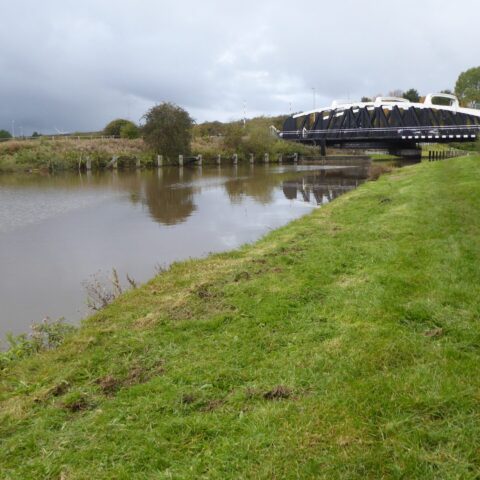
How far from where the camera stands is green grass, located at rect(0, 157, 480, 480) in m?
2.92

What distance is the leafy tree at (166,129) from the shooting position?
147 ft

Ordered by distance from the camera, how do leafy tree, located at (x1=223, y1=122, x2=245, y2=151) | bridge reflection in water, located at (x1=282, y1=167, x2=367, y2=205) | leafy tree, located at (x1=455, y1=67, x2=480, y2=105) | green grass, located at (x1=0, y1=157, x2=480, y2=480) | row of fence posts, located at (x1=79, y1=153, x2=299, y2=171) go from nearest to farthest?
green grass, located at (x1=0, y1=157, x2=480, y2=480), bridge reflection in water, located at (x1=282, y1=167, x2=367, y2=205), row of fence posts, located at (x1=79, y1=153, x2=299, y2=171), leafy tree, located at (x1=223, y1=122, x2=245, y2=151), leafy tree, located at (x1=455, y1=67, x2=480, y2=105)

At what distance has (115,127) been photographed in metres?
58.1

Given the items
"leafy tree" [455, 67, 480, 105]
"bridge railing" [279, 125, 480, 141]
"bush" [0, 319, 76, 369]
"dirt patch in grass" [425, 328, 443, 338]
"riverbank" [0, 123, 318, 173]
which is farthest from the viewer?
"leafy tree" [455, 67, 480, 105]

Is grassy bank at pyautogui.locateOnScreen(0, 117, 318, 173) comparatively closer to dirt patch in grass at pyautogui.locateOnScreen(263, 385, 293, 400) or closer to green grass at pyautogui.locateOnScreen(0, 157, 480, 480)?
green grass at pyautogui.locateOnScreen(0, 157, 480, 480)

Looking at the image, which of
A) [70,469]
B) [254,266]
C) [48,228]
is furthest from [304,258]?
[48,228]

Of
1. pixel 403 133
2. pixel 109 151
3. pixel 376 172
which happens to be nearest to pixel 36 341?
→ pixel 376 172

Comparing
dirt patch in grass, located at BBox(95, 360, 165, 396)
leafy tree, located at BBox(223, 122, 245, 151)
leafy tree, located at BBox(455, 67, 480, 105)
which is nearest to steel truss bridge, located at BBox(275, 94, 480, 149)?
leafy tree, located at BBox(223, 122, 245, 151)

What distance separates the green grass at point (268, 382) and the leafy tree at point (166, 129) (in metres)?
40.0

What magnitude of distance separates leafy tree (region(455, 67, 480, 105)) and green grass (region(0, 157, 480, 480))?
8171 centimetres

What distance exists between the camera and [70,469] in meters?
2.94

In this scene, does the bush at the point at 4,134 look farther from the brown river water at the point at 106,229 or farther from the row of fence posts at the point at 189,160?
the brown river water at the point at 106,229

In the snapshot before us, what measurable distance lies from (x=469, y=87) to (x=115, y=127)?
6084 centimetres

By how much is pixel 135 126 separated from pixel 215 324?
2129 inches
